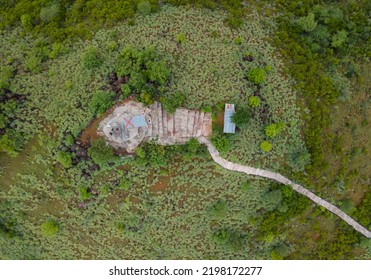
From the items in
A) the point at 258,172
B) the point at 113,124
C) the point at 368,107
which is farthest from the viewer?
the point at 368,107

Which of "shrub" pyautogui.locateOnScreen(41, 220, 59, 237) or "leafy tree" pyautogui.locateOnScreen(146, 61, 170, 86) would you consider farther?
"shrub" pyautogui.locateOnScreen(41, 220, 59, 237)

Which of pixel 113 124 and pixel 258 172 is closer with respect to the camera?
pixel 113 124

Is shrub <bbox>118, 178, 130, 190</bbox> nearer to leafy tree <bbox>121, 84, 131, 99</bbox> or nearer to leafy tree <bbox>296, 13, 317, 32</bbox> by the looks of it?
leafy tree <bbox>121, 84, 131, 99</bbox>

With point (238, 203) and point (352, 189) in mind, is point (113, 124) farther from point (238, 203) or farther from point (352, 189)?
point (352, 189)

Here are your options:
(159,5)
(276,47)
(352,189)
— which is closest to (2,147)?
(159,5)

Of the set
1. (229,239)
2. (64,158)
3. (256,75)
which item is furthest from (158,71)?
(229,239)

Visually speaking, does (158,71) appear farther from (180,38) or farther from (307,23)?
(307,23)

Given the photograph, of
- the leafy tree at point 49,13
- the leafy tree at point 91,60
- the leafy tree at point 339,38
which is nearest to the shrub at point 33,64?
the leafy tree at point 49,13

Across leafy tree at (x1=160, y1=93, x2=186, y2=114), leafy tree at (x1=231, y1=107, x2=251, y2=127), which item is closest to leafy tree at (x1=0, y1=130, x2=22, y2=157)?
leafy tree at (x1=160, y1=93, x2=186, y2=114)
